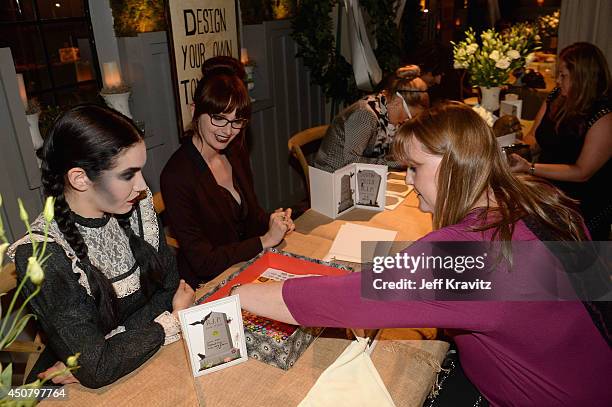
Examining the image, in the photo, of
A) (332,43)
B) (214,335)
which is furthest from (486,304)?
Answer: (332,43)

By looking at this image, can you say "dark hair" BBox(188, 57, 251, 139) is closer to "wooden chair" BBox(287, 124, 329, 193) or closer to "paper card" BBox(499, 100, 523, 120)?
"wooden chair" BBox(287, 124, 329, 193)

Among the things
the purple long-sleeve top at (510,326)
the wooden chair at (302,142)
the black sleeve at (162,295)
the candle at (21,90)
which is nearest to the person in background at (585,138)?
the wooden chair at (302,142)

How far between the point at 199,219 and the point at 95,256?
67 cm

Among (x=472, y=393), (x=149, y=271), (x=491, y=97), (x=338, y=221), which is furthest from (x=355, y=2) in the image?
(x=472, y=393)

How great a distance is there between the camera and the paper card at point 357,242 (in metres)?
1.91

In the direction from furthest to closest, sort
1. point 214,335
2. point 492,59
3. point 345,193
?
point 492,59
point 345,193
point 214,335

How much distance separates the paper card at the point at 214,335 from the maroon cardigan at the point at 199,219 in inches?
27.0

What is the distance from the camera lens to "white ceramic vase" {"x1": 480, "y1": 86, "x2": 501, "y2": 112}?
12.1 feet

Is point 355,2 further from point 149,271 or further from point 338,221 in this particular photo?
point 149,271

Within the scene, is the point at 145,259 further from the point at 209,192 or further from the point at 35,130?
the point at 35,130

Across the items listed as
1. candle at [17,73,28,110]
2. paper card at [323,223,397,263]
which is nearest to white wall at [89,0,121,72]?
candle at [17,73,28,110]

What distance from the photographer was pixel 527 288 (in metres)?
1.18

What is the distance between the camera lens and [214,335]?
1295 millimetres

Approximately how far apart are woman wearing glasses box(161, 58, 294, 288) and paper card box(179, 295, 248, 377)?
27.1 inches
